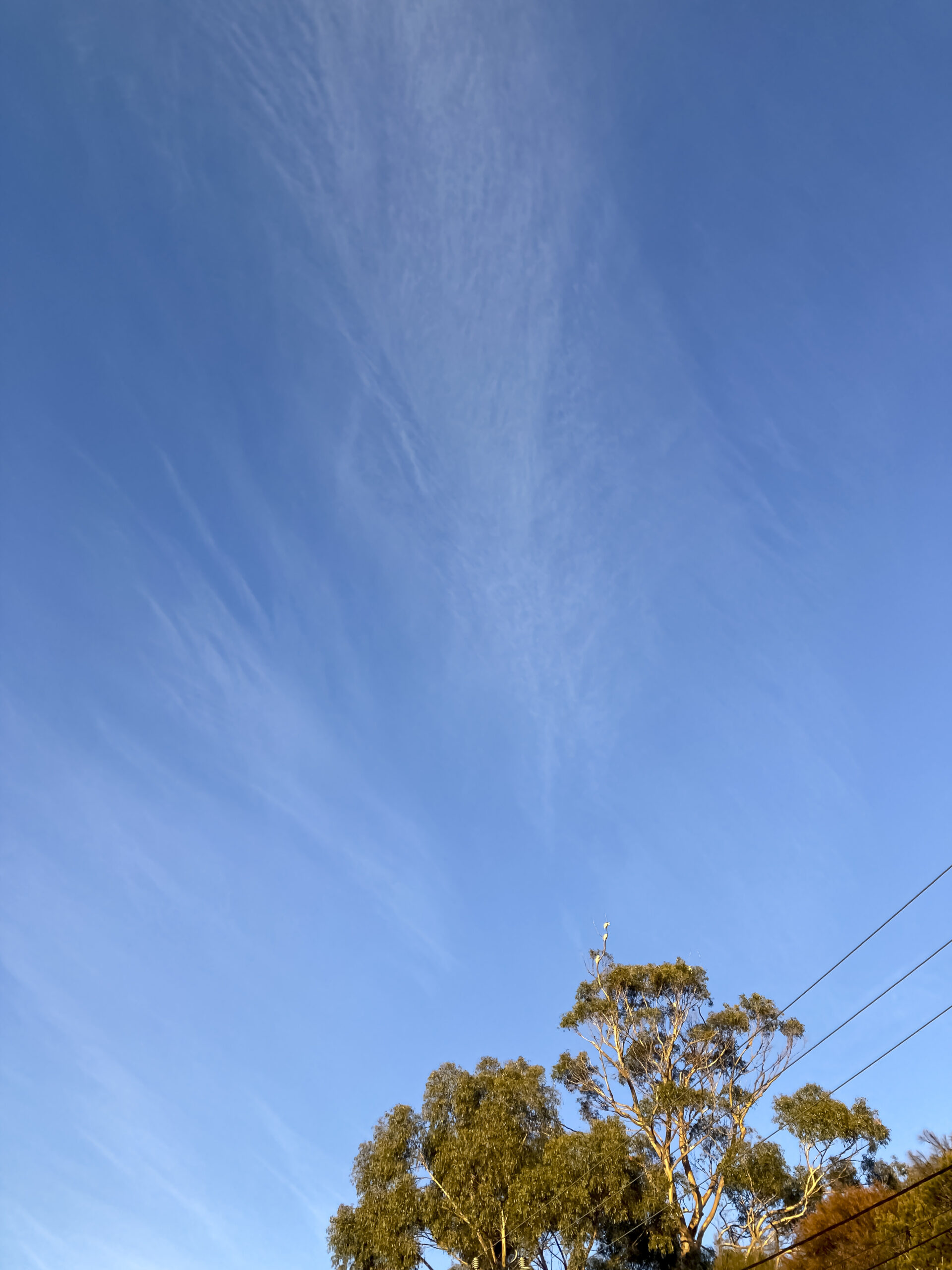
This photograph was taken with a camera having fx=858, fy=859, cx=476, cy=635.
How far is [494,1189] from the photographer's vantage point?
2678cm

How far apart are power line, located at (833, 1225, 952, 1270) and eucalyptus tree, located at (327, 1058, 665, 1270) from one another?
846cm

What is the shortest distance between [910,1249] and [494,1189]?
1284cm

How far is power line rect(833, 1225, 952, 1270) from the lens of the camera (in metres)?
17.8

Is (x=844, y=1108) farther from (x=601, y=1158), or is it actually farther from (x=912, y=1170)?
(x=601, y=1158)

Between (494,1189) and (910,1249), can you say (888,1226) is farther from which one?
(494,1189)

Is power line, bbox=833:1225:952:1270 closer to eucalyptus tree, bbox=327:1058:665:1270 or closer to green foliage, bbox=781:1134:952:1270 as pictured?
green foliage, bbox=781:1134:952:1270

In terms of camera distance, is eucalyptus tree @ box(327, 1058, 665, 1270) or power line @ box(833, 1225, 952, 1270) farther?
eucalyptus tree @ box(327, 1058, 665, 1270)

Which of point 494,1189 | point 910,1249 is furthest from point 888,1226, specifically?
point 494,1189

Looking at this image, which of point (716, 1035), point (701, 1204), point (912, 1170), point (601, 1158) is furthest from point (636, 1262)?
point (912, 1170)

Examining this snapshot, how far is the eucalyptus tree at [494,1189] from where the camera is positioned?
25922 mm

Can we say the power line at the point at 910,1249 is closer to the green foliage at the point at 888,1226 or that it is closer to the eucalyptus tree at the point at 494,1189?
the green foliage at the point at 888,1226

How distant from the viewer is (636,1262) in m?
27.7

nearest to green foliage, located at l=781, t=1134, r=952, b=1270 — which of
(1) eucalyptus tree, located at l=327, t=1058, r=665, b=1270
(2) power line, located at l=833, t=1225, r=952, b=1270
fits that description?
(2) power line, located at l=833, t=1225, r=952, b=1270

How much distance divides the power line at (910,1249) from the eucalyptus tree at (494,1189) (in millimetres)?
8458
